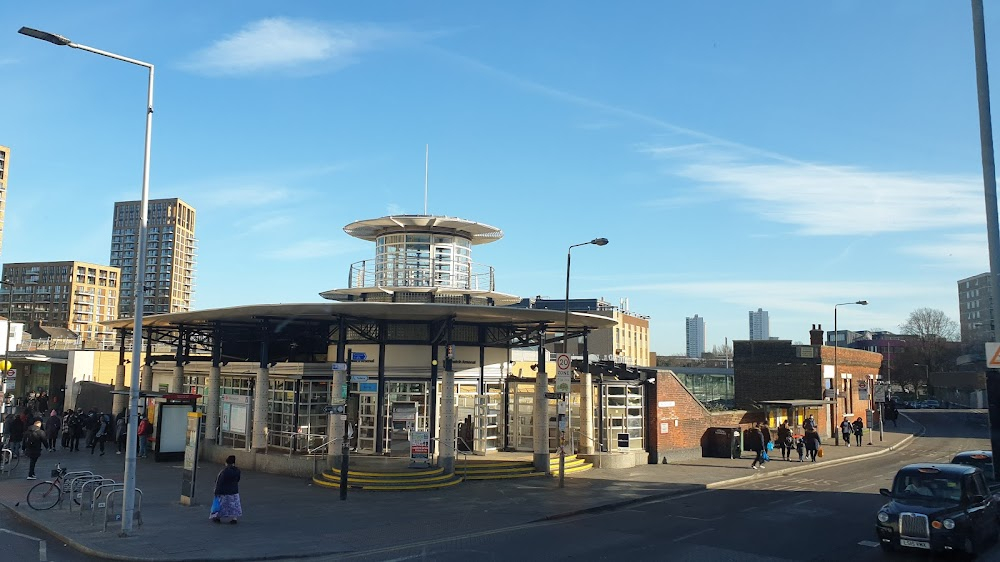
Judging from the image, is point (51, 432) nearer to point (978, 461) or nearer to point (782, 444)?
point (782, 444)

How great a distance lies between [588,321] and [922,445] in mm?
29692

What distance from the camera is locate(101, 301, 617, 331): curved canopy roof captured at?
2272 centimetres

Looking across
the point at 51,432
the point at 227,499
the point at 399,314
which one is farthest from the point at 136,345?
the point at 51,432

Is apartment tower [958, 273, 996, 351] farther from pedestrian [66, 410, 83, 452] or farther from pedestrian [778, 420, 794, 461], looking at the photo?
pedestrian [66, 410, 83, 452]

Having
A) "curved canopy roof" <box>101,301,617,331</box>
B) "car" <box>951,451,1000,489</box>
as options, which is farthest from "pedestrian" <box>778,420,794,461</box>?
"car" <box>951,451,1000,489</box>

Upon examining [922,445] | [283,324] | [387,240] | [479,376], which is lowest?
[922,445]

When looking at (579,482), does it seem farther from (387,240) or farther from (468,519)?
(387,240)

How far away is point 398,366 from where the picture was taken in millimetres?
26453

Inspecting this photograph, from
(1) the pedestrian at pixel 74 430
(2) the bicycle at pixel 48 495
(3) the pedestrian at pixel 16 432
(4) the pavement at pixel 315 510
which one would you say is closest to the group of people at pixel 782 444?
(4) the pavement at pixel 315 510

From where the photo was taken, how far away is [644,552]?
45.9 feet

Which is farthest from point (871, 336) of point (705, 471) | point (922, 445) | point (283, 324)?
point (283, 324)

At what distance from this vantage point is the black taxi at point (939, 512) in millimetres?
12992

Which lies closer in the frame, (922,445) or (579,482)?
(579,482)

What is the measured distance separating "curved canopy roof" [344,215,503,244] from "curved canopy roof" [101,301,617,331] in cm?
431
